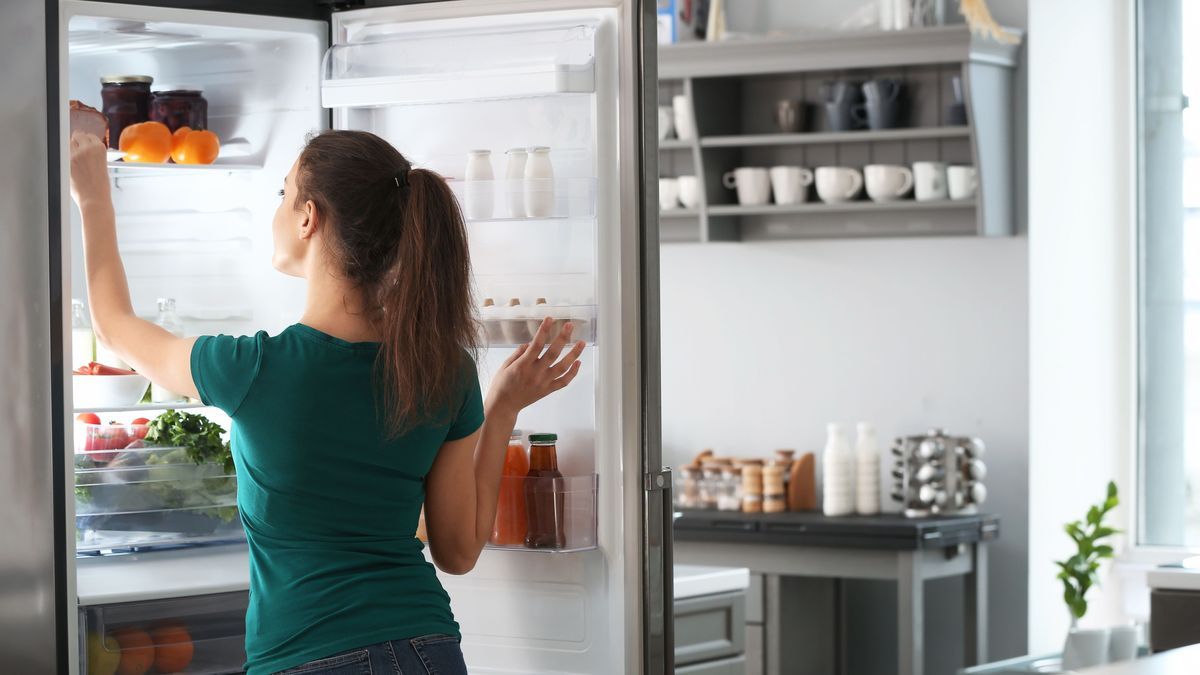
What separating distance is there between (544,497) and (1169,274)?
2.79 m

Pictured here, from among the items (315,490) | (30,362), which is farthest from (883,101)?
(315,490)

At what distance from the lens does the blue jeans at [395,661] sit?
1.59 m

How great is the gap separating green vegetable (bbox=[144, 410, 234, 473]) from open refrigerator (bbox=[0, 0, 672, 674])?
18 mm

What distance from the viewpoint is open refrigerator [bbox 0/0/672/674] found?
76.9 inches

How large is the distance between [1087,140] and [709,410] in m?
1.41

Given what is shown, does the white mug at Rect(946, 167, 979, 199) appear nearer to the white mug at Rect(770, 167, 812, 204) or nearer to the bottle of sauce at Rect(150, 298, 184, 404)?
the white mug at Rect(770, 167, 812, 204)

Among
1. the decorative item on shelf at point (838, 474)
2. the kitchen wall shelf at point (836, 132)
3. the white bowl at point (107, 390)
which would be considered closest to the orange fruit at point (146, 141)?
the white bowl at point (107, 390)

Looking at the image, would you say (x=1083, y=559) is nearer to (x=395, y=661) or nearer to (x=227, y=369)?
(x=395, y=661)

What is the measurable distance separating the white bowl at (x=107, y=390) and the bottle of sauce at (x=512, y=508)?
0.61 m

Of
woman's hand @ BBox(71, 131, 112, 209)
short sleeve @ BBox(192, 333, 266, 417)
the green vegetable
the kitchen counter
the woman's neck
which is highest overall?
woman's hand @ BBox(71, 131, 112, 209)

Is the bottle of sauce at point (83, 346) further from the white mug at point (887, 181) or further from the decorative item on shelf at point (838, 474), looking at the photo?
the white mug at point (887, 181)

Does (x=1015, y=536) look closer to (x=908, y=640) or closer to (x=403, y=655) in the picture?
(x=908, y=640)

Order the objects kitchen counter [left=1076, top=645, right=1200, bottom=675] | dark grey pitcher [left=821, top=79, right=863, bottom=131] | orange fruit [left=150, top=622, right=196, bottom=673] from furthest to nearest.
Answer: dark grey pitcher [left=821, top=79, right=863, bottom=131], orange fruit [left=150, top=622, right=196, bottom=673], kitchen counter [left=1076, top=645, right=1200, bottom=675]

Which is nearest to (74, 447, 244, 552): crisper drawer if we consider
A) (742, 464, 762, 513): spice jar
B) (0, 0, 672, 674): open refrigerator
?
(0, 0, 672, 674): open refrigerator
